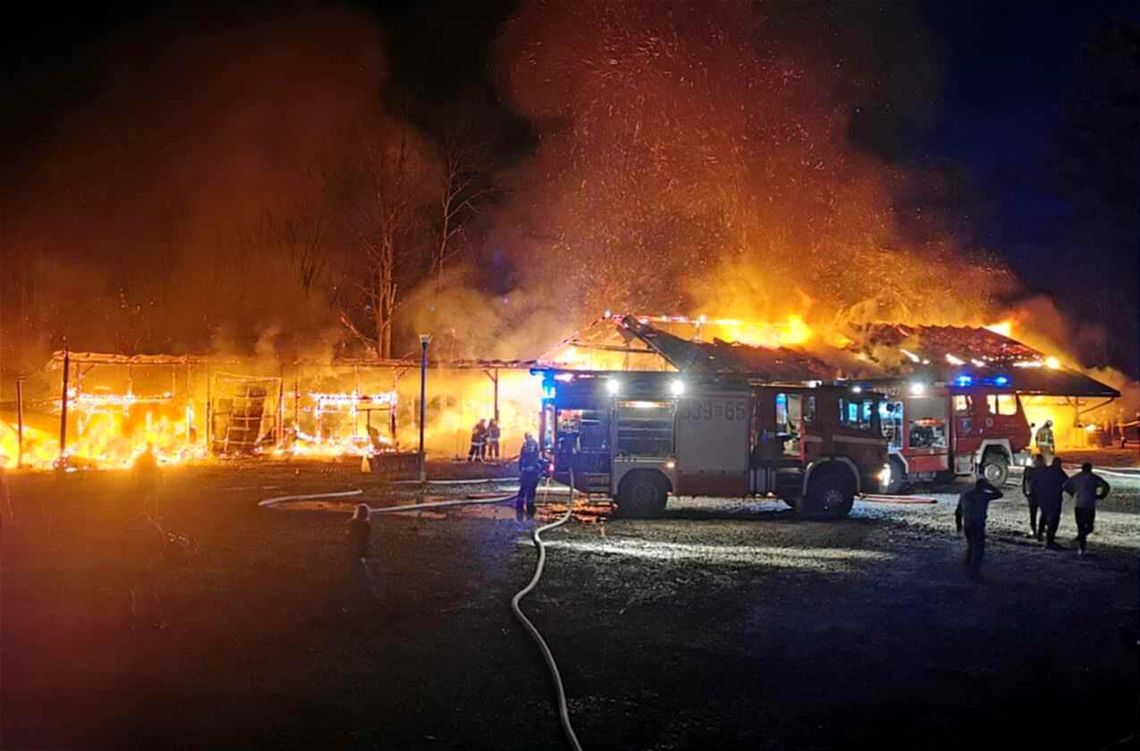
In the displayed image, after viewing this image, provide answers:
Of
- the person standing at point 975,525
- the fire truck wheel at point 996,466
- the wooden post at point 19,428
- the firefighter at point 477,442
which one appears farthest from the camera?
the firefighter at point 477,442

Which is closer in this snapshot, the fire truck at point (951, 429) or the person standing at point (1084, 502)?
the person standing at point (1084, 502)

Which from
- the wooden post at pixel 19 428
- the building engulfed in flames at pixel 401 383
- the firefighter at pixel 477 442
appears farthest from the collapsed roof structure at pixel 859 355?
the wooden post at pixel 19 428

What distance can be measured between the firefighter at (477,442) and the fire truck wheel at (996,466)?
1256cm

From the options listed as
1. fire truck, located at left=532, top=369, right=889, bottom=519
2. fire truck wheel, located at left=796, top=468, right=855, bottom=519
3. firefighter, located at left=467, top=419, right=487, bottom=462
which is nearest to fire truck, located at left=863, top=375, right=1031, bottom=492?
fire truck wheel, located at left=796, top=468, right=855, bottom=519

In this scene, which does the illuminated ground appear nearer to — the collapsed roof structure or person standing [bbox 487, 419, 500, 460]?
the collapsed roof structure

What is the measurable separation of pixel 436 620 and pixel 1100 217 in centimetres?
4461

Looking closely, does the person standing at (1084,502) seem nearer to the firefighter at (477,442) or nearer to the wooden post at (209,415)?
the firefighter at (477,442)

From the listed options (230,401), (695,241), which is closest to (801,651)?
(230,401)

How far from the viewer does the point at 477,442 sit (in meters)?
24.7

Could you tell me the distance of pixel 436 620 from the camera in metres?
7.74

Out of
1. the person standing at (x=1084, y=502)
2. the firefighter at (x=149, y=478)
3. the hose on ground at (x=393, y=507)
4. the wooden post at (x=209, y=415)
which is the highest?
the wooden post at (x=209, y=415)

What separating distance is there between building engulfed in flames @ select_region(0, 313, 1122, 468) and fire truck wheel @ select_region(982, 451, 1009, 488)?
2.13 meters

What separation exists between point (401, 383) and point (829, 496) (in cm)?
1483

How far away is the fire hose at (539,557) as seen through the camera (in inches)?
213
